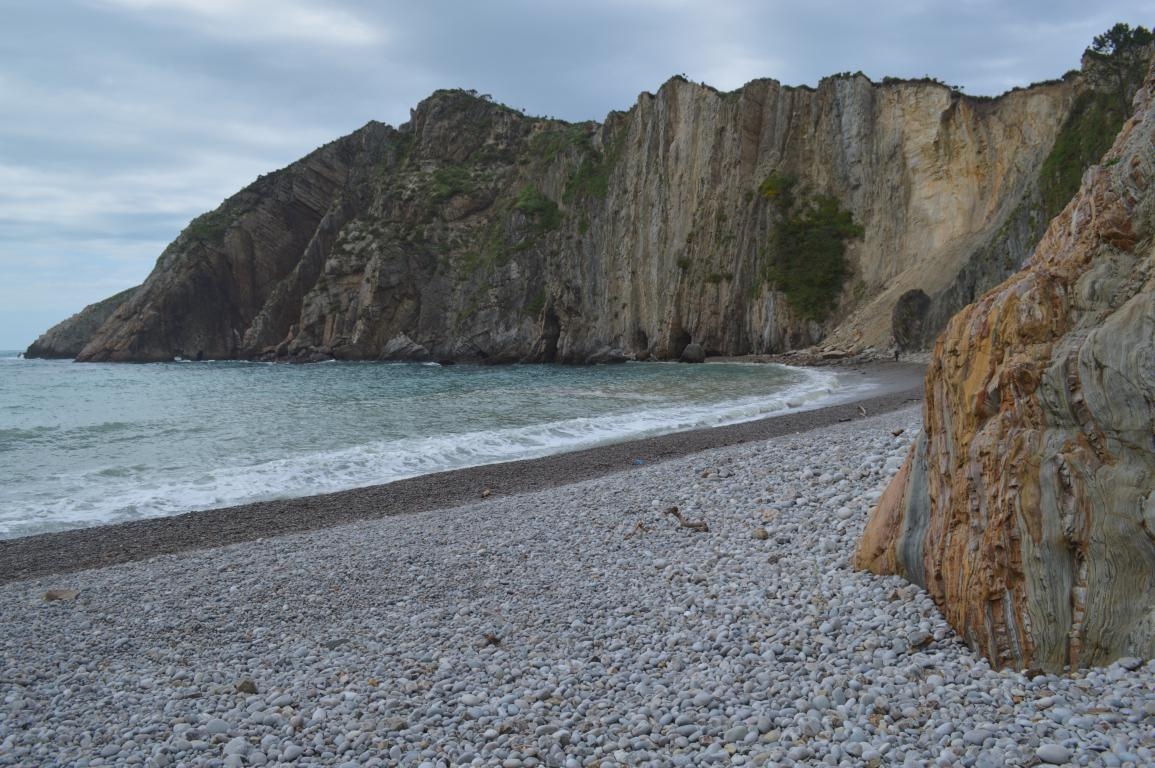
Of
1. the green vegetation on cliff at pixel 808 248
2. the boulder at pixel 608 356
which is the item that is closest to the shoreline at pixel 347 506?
the green vegetation on cliff at pixel 808 248

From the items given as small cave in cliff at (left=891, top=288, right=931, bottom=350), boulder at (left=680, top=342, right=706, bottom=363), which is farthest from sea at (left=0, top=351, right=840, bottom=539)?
boulder at (left=680, top=342, right=706, bottom=363)

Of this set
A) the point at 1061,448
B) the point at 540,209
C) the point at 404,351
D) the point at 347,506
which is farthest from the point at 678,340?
the point at 1061,448

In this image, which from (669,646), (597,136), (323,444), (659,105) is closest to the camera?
A: (669,646)

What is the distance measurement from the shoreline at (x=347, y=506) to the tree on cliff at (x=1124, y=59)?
29.3m

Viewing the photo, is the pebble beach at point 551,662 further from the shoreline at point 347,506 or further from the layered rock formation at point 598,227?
the layered rock formation at point 598,227

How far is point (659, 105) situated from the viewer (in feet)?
200

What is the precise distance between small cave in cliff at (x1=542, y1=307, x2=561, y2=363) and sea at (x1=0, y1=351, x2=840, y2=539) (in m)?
30.5

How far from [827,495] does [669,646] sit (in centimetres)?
364

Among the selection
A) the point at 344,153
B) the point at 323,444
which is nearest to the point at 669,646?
the point at 323,444

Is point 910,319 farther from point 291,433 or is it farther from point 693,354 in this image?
point 291,433

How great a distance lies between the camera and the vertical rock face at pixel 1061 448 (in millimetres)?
3977

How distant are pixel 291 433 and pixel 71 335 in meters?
109

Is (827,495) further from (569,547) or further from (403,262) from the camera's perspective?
(403,262)

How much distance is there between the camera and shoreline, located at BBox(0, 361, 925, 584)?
32.0 feet
